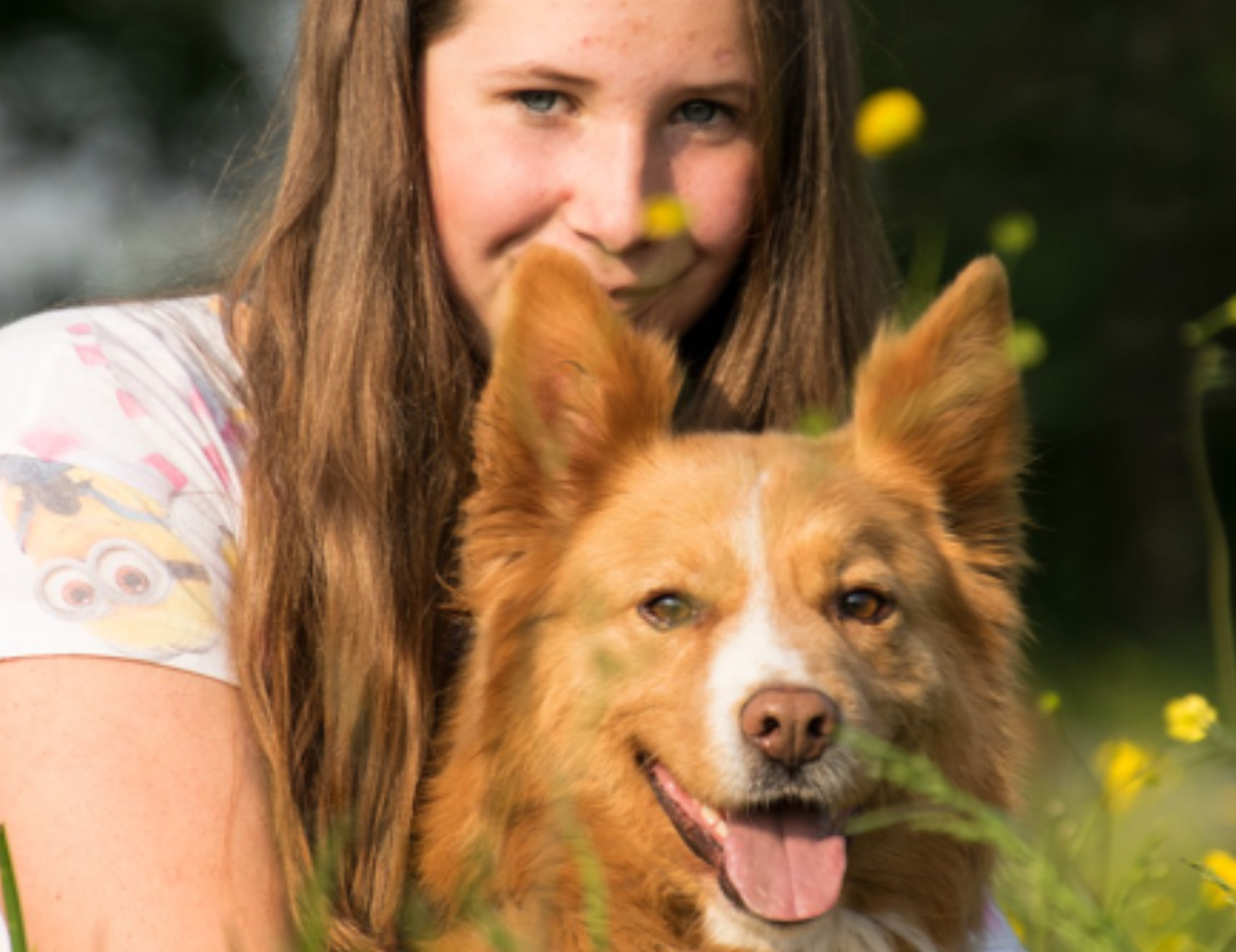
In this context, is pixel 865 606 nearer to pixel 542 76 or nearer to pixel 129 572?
pixel 542 76

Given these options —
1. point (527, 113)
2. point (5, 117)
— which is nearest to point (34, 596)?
point (527, 113)

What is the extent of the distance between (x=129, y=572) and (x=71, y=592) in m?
0.10

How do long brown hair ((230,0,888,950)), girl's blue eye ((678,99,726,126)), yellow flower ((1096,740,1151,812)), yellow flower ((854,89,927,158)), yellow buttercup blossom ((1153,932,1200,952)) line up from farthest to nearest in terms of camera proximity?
girl's blue eye ((678,99,726,126))
long brown hair ((230,0,888,950))
yellow buttercup blossom ((1153,932,1200,952))
yellow flower ((1096,740,1151,812))
yellow flower ((854,89,927,158))

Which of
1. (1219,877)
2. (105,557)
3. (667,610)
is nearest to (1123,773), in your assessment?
(1219,877)

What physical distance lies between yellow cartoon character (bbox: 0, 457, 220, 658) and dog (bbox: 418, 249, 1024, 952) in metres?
0.54

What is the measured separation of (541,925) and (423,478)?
0.85 m

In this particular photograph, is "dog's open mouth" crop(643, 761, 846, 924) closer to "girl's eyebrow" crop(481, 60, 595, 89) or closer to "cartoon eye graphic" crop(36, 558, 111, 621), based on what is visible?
"cartoon eye graphic" crop(36, 558, 111, 621)

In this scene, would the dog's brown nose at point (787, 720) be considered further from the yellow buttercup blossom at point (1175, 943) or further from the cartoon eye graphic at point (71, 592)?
the cartoon eye graphic at point (71, 592)

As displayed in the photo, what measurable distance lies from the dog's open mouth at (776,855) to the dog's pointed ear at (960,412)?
0.67 meters

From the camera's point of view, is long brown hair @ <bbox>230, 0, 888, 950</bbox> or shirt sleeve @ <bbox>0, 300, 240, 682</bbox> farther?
long brown hair @ <bbox>230, 0, 888, 950</bbox>

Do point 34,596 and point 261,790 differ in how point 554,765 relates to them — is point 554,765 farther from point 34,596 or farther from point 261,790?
point 34,596

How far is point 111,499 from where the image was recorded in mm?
3061

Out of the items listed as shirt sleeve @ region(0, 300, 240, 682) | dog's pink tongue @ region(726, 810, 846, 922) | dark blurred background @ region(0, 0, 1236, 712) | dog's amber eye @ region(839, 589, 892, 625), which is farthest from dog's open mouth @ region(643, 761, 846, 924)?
dark blurred background @ region(0, 0, 1236, 712)

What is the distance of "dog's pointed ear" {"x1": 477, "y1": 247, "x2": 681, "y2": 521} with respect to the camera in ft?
10.5
